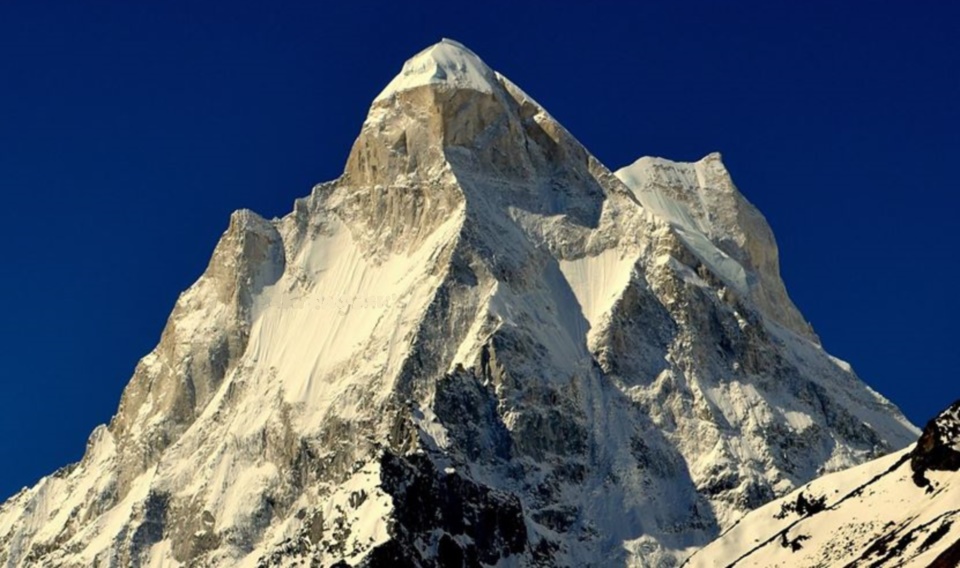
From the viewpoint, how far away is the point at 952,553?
192 m
